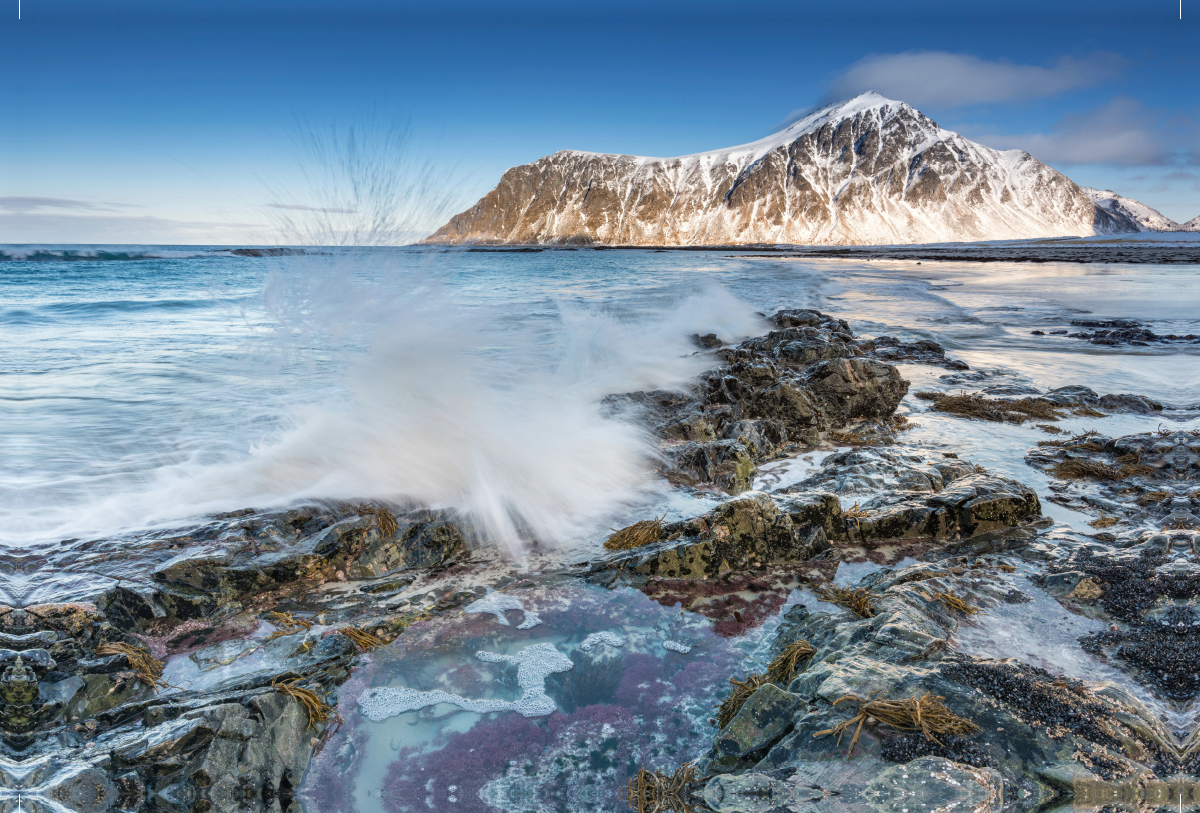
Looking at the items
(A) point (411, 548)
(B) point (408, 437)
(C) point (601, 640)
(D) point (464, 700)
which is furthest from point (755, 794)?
(B) point (408, 437)

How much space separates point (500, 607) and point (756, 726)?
1899 mm

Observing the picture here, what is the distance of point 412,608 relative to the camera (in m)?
3.84

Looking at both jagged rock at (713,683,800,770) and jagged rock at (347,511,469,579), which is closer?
jagged rock at (713,683,800,770)

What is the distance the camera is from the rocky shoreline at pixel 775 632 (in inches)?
86.0

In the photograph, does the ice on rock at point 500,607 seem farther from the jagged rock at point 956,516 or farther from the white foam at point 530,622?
the jagged rock at point 956,516

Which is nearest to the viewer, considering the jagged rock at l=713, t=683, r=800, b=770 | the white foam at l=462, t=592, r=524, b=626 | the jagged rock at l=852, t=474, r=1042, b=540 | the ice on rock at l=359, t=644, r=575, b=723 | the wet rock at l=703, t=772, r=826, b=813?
the wet rock at l=703, t=772, r=826, b=813

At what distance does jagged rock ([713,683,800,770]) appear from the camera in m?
2.52

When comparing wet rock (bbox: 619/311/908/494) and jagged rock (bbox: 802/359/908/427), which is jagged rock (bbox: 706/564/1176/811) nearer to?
wet rock (bbox: 619/311/908/494)

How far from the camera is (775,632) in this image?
3566mm

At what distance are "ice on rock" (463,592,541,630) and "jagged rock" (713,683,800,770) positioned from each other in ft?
4.83

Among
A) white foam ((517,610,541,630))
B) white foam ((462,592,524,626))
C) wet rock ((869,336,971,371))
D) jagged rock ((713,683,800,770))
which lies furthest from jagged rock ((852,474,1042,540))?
wet rock ((869,336,971,371))

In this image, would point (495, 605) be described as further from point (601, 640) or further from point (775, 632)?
point (775, 632)

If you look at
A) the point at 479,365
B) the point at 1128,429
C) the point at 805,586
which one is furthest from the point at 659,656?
the point at 1128,429

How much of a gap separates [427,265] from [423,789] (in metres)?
5.77
